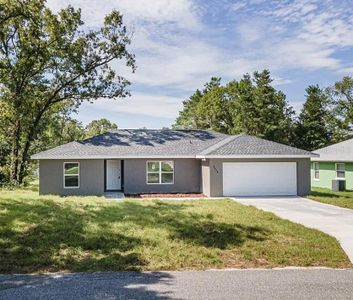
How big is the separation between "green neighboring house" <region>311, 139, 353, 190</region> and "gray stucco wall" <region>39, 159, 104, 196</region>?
15478mm

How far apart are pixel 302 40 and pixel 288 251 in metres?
10.9

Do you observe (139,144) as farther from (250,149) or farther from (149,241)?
(149,241)

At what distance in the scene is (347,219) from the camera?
1292cm

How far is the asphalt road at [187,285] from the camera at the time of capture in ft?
19.7

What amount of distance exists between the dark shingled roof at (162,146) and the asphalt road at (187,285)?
13183 mm

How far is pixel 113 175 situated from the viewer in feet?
77.2

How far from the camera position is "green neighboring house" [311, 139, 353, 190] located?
25312mm

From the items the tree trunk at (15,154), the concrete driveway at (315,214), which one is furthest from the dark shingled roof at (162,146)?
the tree trunk at (15,154)

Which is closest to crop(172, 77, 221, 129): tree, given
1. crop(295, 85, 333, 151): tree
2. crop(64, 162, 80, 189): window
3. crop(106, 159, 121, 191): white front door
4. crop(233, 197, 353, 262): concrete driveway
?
crop(295, 85, 333, 151): tree

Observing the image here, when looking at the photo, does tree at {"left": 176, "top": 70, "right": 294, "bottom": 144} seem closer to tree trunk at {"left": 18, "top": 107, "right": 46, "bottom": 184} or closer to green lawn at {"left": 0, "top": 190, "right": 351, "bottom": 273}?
tree trunk at {"left": 18, "top": 107, "right": 46, "bottom": 184}

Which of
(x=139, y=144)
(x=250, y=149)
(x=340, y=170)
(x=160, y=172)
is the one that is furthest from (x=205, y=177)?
(x=340, y=170)

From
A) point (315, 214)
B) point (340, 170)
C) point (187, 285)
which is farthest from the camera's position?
point (340, 170)

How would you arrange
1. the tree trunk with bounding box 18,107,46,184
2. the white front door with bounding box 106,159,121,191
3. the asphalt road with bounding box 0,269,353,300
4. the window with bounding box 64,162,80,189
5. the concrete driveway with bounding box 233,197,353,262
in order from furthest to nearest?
1. the tree trunk with bounding box 18,107,46,184
2. the white front door with bounding box 106,159,121,191
3. the window with bounding box 64,162,80,189
4. the concrete driveway with bounding box 233,197,353,262
5. the asphalt road with bounding box 0,269,353,300

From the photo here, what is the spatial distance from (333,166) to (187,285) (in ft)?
76.2
